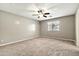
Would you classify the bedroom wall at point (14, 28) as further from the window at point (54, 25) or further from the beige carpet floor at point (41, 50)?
the window at point (54, 25)

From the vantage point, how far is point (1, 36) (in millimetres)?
4094

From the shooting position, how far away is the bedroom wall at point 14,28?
13.9 ft

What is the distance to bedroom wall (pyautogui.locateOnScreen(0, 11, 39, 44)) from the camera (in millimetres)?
4234

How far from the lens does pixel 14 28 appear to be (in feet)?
16.4

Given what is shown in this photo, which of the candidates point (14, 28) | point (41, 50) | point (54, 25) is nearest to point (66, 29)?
point (54, 25)

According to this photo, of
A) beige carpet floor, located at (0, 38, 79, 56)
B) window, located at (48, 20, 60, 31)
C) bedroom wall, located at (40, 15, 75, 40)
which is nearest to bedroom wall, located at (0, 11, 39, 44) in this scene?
beige carpet floor, located at (0, 38, 79, 56)

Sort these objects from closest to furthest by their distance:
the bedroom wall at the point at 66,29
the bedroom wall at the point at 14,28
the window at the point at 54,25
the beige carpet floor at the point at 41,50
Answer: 1. the beige carpet floor at the point at 41,50
2. the bedroom wall at the point at 14,28
3. the bedroom wall at the point at 66,29
4. the window at the point at 54,25

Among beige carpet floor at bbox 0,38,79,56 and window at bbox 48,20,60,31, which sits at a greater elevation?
window at bbox 48,20,60,31

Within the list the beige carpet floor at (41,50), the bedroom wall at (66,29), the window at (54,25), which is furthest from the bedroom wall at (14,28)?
the bedroom wall at (66,29)

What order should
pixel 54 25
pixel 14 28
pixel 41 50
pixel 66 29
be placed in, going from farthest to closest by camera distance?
pixel 54 25
pixel 66 29
pixel 14 28
pixel 41 50

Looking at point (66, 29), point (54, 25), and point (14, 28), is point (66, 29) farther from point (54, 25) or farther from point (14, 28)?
point (14, 28)

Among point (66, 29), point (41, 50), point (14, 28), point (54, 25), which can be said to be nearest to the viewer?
point (41, 50)

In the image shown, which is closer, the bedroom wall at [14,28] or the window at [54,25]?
the bedroom wall at [14,28]

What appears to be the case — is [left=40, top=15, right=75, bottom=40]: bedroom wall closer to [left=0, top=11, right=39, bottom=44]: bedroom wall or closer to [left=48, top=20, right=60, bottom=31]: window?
[left=48, top=20, right=60, bottom=31]: window
